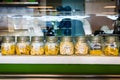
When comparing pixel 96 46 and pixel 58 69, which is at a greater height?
pixel 96 46

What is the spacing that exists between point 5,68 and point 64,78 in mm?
372

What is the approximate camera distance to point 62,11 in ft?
9.12

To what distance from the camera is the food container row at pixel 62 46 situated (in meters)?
1.63

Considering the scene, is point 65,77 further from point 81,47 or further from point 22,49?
point 22,49

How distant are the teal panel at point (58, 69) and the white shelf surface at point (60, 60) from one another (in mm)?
22

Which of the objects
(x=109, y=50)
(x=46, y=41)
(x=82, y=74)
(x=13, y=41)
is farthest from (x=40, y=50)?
(x=109, y=50)

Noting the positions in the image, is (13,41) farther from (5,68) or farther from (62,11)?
(62,11)

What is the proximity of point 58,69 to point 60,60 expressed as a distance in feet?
0.20

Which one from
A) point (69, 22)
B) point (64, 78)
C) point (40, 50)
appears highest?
point (69, 22)

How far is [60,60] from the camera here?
1.59 meters

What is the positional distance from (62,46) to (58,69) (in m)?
0.15

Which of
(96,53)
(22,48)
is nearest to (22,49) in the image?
(22,48)

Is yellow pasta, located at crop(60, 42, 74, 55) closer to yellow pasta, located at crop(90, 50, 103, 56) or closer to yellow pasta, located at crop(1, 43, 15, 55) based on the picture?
yellow pasta, located at crop(90, 50, 103, 56)

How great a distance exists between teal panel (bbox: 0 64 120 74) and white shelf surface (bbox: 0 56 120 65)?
2 cm
